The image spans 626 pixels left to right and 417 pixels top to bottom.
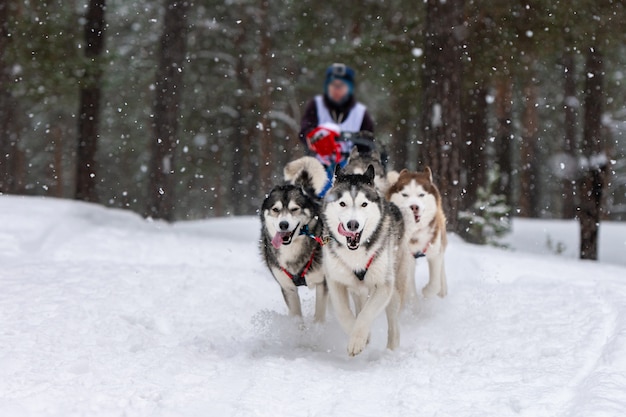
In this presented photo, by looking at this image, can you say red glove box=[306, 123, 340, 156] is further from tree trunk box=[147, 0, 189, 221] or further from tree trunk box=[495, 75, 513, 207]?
tree trunk box=[495, 75, 513, 207]

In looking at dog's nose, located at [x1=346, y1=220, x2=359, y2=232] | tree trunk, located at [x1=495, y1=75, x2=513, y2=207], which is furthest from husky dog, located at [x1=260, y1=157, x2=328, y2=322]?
tree trunk, located at [x1=495, y1=75, x2=513, y2=207]

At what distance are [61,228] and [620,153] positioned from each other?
25.7 meters

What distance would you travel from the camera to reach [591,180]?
9.41 meters

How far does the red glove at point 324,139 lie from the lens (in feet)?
20.4

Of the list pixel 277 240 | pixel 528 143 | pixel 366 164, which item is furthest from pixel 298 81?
pixel 277 240

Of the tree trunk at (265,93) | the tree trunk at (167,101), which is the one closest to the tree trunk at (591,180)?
the tree trunk at (167,101)

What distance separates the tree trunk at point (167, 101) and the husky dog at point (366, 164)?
282 inches

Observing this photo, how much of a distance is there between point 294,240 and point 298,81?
1649 centimetres

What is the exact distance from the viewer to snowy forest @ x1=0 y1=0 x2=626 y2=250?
9.62 meters

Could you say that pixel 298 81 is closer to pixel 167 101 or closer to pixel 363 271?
pixel 167 101

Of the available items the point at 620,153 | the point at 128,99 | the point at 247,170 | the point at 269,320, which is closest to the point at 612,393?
the point at 269,320

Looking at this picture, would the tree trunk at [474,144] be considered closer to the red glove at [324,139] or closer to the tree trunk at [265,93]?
the tree trunk at [265,93]

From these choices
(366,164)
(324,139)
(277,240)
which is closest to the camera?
(277,240)

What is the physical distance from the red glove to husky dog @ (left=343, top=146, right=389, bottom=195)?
A: 0.24 metres
